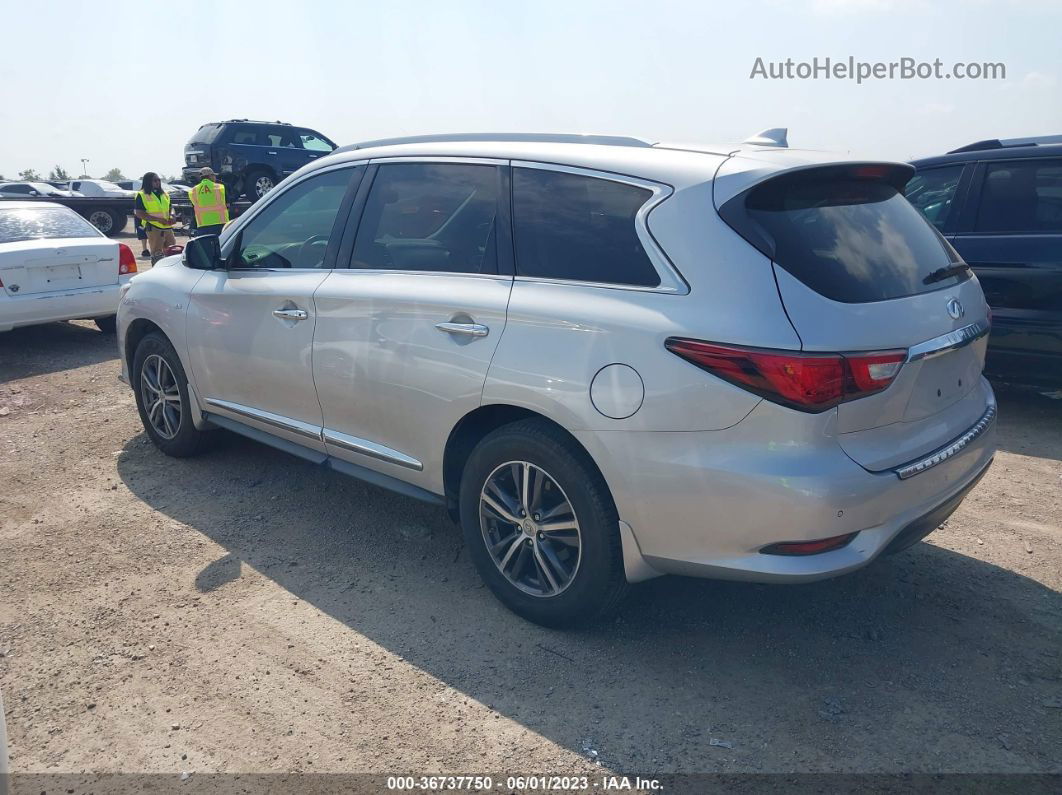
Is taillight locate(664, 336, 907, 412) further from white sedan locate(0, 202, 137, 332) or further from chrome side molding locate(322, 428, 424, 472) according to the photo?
white sedan locate(0, 202, 137, 332)

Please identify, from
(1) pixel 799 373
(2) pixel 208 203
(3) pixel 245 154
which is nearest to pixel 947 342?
(1) pixel 799 373

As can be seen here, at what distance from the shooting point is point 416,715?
2.98 metres

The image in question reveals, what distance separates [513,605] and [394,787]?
99cm

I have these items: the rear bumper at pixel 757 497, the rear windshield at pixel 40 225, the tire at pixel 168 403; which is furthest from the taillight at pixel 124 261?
the rear bumper at pixel 757 497

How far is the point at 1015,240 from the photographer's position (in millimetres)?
5859

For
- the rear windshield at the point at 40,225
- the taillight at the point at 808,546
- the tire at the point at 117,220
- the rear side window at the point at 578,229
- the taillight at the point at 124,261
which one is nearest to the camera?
the taillight at the point at 808,546

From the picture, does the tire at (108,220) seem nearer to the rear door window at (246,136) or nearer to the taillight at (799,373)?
the rear door window at (246,136)

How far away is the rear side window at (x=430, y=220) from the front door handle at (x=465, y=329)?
253mm

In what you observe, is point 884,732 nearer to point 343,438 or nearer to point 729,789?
point 729,789

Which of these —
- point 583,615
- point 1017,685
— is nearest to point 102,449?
point 583,615

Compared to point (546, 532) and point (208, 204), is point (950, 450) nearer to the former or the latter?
point (546, 532)

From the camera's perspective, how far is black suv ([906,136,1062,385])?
5.75m

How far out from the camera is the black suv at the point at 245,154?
22141 millimetres

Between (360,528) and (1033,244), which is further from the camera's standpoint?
(1033,244)
